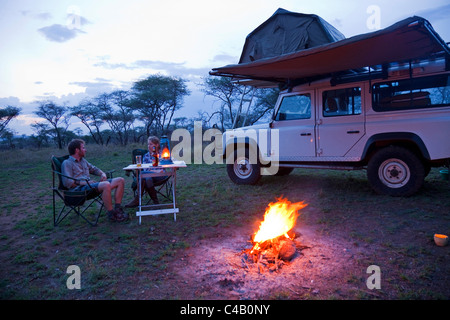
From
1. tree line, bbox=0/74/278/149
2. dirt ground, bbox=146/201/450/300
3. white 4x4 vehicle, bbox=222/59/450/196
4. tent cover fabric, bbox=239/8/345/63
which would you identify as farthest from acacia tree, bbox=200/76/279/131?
dirt ground, bbox=146/201/450/300

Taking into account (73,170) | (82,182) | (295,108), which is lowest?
(82,182)

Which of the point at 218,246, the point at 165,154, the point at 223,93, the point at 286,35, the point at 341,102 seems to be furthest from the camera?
the point at 223,93

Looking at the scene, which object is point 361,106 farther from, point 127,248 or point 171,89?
point 171,89

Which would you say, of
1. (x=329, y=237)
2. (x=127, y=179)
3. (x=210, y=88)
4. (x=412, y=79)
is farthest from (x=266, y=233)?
(x=210, y=88)

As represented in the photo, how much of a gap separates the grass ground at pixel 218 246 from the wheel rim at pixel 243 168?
0.71 meters

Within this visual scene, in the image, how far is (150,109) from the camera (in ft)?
75.8

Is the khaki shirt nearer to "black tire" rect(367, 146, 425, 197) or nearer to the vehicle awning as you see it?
the vehicle awning

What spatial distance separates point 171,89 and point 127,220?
19.7 metres

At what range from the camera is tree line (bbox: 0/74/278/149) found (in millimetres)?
19217

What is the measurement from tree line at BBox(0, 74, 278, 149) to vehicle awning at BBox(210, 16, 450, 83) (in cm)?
1195

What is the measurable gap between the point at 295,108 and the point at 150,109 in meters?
18.8

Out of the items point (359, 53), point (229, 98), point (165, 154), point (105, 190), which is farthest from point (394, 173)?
point (229, 98)

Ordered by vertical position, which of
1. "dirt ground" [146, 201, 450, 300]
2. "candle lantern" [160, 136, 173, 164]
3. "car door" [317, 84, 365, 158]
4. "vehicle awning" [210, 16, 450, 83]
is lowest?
"dirt ground" [146, 201, 450, 300]

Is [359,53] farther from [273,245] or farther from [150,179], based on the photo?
[150,179]
